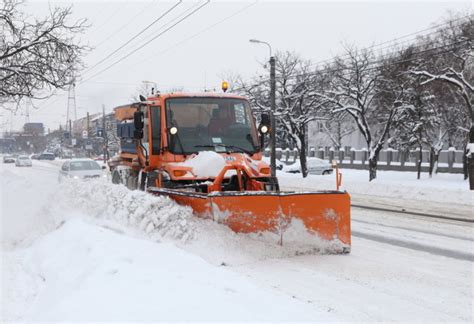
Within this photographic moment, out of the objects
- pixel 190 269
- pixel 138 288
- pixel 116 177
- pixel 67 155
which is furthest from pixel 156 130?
pixel 67 155

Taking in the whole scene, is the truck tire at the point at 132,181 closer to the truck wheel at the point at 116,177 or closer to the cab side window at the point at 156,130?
the truck wheel at the point at 116,177

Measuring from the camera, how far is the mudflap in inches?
279

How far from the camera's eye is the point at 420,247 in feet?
27.3

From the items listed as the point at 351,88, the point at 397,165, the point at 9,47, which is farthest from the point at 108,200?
the point at 397,165

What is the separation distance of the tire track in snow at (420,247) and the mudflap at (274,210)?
1.57 meters

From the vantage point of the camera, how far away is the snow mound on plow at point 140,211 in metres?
7.07

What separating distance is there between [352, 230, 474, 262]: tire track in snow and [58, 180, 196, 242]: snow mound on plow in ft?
12.1

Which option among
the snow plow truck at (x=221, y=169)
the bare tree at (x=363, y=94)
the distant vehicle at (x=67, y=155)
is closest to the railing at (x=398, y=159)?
the bare tree at (x=363, y=94)

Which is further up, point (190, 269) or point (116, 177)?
point (116, 177)

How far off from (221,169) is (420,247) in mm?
3492

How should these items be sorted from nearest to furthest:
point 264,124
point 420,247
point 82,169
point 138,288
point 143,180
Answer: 1. point 138,288
2. point 420,247
3. point 264,124
4. point 143,180
5. point 82,169

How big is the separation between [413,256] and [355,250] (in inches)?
35.0

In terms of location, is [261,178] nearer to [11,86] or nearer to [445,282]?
[445,282]

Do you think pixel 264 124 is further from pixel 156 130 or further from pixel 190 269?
pixel 190 269
